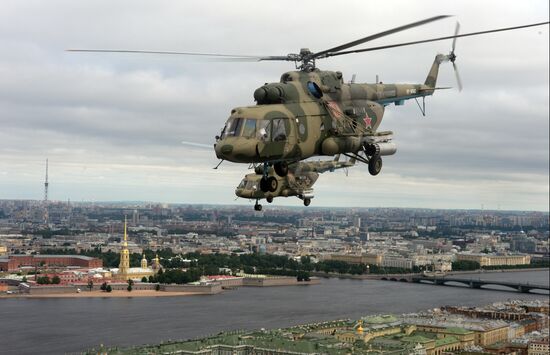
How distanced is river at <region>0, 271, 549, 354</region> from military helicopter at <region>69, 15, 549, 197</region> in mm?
24215

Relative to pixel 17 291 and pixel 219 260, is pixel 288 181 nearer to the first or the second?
pixel 17 291

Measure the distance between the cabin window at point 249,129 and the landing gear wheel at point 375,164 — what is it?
85.3 inches

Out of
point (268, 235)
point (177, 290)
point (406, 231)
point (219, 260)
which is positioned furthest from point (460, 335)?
point (406, 231)

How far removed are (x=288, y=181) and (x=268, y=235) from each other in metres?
117

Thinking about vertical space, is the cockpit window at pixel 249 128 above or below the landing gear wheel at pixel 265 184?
above

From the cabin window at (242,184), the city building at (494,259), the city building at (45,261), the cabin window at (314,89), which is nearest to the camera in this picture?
the cabin window at (314,89)

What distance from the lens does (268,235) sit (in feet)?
440

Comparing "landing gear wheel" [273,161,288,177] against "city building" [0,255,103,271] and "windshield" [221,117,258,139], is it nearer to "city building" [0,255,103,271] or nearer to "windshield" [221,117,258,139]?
"windshield" [221,117,258,139]

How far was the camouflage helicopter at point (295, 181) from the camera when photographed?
16.5 metres

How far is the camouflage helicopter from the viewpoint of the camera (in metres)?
16.5

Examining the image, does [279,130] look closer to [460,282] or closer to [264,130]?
[264,130]

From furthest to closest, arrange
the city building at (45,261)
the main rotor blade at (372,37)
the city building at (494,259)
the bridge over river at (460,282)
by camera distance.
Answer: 1. the city building at (494,259)
2. the city building at (45,261)
3. the bridge over river at (460,282)
4. the main rotor blade at (372,37)

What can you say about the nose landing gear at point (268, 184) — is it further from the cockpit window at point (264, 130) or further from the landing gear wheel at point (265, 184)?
the cockpit window at point (264, 130)

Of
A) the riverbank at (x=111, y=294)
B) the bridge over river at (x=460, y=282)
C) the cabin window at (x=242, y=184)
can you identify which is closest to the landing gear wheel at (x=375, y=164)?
the cabin window at (x=242, y=184)
